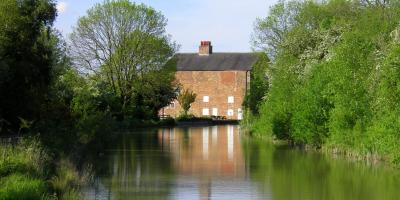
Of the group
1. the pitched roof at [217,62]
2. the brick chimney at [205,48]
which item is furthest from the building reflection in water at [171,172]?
the brick chimney at [205,48]

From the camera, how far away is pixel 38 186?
1566 cm

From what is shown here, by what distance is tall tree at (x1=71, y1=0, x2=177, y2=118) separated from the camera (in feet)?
200

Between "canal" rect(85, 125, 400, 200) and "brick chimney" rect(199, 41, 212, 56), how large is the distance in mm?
57824

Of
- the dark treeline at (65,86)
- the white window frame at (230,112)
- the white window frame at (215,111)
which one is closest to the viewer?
the dark treeline at (65,86)

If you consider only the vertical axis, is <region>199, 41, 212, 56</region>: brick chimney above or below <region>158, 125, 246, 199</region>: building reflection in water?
above

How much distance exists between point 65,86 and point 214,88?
53.8 meters

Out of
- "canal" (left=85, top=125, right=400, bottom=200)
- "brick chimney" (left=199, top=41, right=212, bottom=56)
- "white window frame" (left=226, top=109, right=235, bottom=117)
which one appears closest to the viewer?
"canal" (left=85, top=125, right=400, bottom=200)

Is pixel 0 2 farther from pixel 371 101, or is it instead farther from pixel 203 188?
pixel 371 101

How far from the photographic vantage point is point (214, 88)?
92.6 metres

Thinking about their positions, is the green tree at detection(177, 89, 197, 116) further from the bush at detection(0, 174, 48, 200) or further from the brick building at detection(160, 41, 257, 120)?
the bush at detection(0, 174, 48, 200)

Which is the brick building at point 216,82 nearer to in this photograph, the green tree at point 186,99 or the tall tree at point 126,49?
the green tree at point 186,99

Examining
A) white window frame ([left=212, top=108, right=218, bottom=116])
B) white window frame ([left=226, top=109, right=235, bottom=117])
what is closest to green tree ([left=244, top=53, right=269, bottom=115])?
white window frame ([left=226, top=109, right=235, bottom=117])

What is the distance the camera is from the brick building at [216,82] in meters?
Result: 91.8

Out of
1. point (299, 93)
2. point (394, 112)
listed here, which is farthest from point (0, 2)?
point (299, 93)
